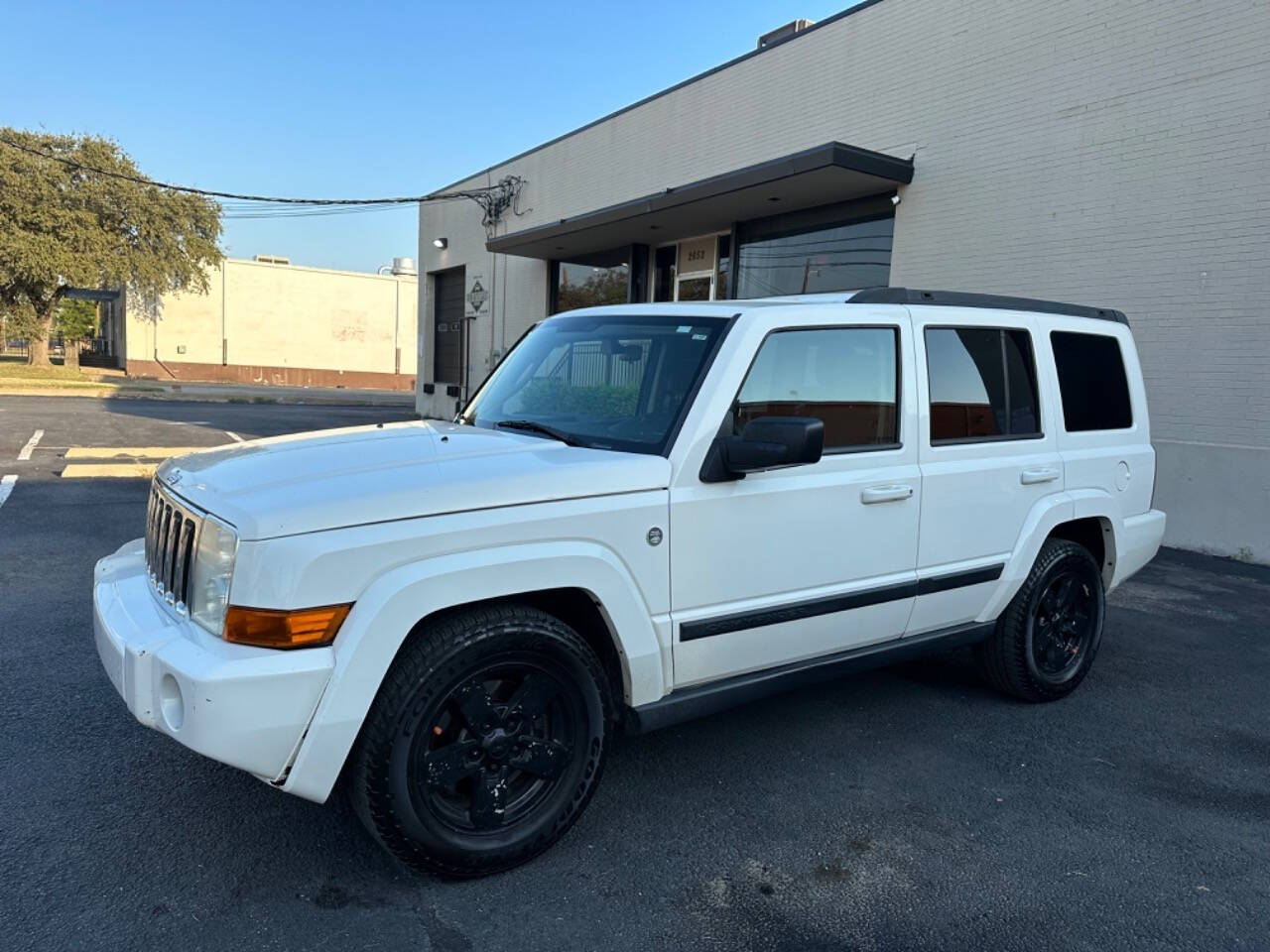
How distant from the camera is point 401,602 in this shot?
8.28 feet

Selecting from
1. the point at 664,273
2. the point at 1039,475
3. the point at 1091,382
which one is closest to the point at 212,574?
the point at 1039,475

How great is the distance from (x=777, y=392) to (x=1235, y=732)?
2.98 meters

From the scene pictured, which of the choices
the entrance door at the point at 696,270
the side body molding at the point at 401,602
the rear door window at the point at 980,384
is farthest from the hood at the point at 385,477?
the entrance door at the point at 696,270

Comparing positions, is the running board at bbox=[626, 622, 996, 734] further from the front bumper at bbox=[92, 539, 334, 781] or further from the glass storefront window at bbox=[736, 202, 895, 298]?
the glass storefront window at bbox=[736, 202, 895, 298]

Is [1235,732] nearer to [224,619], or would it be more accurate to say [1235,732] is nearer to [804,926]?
[804,926]

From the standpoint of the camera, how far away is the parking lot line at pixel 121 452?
39.0 feet

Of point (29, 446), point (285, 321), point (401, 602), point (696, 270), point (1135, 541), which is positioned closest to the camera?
point (401, 602)

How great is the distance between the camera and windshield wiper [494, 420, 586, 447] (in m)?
3.35

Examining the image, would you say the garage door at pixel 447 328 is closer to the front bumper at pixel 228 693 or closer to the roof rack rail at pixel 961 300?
the roof rack rail at pixel 961 300

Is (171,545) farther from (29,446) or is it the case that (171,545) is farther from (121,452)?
(29,446)

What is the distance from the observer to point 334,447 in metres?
3.24

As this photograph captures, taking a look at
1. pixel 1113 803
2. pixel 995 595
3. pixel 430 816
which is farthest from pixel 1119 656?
pixel 430 816

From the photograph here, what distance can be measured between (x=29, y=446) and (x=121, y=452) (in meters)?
1.53

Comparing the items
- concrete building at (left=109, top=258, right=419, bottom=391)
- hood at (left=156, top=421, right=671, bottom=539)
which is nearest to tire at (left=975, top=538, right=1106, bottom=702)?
hood at (left=156, top=421, right=671, bottom=539)
